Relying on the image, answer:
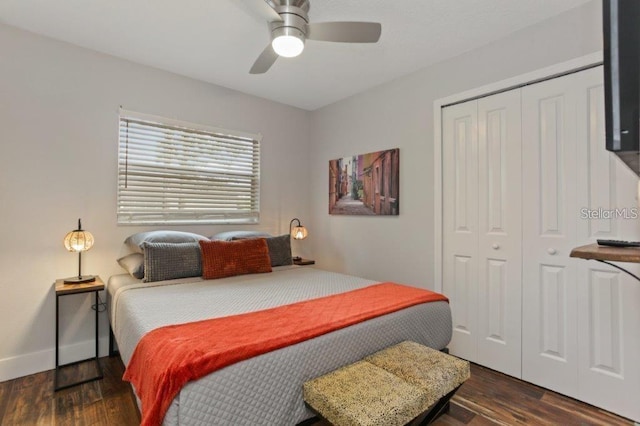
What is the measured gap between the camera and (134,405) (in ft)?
6.45

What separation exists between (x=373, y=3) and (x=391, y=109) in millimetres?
1271

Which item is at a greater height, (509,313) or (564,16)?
(564,16)

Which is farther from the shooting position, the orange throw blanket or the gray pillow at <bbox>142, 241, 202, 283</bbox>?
the gray pillow at <bbox>142, 241, 202, 283</bbox>

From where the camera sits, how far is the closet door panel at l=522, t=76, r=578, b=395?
212 centimetres

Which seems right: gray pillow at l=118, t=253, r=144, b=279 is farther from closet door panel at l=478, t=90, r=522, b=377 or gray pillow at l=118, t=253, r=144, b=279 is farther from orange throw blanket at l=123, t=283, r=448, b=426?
closet door panel at l=478, t=90, r=522, b=377

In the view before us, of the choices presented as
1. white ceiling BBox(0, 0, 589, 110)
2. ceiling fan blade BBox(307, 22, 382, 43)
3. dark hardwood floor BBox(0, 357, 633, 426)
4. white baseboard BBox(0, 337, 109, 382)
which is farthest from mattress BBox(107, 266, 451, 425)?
white ceiling BBox(0, 0, 589, 110)

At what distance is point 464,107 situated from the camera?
268cm

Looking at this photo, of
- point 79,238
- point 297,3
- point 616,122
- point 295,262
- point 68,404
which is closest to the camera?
point 616,122

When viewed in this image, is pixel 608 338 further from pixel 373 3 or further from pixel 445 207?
pixel 373 3

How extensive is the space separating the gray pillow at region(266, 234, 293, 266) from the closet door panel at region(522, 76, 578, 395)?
2020 millimetres

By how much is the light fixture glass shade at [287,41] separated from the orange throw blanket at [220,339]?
1.51 meters

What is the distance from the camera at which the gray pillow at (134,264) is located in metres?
2.53

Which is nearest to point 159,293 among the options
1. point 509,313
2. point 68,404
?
point 68,404

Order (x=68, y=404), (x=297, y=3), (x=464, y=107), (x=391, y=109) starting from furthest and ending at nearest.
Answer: (x=391, y=109)
(x=464, y=107)
(x=68, y=404)
(x=297, y=3)
